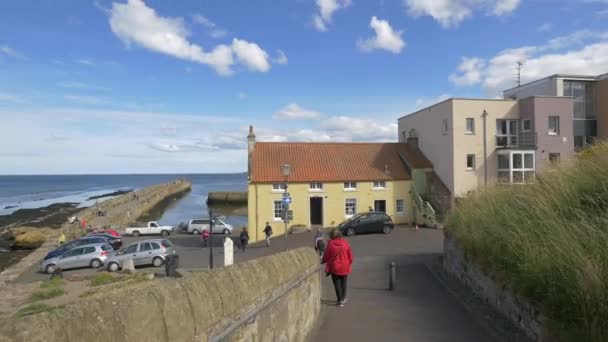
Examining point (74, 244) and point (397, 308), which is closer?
point (397, 308)

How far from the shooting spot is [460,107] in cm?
3212

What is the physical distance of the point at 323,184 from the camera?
32406 mm

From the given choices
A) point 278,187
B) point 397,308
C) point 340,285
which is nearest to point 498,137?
point 278,187

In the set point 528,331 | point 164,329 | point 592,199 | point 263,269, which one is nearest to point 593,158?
point 592,199

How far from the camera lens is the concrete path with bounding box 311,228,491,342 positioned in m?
8.18

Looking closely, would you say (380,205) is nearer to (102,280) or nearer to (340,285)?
(102,280)

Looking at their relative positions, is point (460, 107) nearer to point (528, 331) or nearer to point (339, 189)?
point (339, 189)

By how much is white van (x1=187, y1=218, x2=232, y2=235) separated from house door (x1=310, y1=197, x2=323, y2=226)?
8.61 m

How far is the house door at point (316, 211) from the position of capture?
3281 centimetres

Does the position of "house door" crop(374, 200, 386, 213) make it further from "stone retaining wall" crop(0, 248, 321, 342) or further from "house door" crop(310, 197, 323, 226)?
"stone retaining wall" crop(0, 248, 321, 342)

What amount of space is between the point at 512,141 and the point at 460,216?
74.2ft

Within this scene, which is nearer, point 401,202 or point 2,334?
point 2,334

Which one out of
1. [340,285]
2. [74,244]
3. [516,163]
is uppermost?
[516,163]

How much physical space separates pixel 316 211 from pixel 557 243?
26.2 metres
